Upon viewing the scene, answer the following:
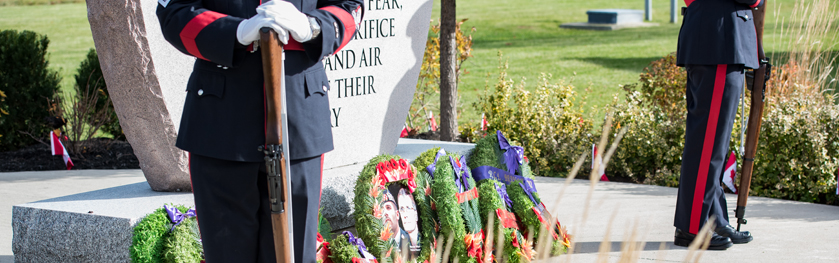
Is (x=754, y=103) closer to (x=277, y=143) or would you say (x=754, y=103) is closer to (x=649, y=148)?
(x=649, y=148)

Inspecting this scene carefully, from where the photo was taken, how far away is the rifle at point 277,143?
6.33 feet

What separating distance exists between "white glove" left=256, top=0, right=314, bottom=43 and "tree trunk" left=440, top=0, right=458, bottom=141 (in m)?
3.88

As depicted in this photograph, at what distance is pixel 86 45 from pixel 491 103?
13.5m

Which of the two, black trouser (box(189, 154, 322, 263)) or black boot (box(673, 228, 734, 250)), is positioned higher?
black trouser (box(189, 154, 322, 263))

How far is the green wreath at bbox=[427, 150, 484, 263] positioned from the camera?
3.20 m

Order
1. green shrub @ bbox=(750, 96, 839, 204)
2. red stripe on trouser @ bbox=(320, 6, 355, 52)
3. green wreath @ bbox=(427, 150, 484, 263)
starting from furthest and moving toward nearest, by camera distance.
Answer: green shrub @ bbox=(750, 96, 839, 204)
green wreath @ bbox=(427, 150, 484, 263)
red stripe on trouser @ bbox=(320, 6, 355, 52)

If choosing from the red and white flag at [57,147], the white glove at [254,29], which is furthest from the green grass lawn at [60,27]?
Result: the white glove at [254,29]

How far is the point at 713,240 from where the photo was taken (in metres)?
3.58

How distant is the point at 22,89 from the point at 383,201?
4458mm

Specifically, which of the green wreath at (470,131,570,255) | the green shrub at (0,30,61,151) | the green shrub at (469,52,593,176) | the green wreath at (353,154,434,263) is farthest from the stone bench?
the green wreath at (353,154,434,263)

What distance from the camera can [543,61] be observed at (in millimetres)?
13727

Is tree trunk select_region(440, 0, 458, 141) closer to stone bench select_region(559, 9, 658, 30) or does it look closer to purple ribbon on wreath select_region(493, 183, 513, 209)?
purple ribbon on wreath select_region(493, 183, 513, 209)

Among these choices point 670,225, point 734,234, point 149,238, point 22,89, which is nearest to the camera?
point 149,238

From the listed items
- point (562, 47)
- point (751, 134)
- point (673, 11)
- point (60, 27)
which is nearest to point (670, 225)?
point (751, 134)
